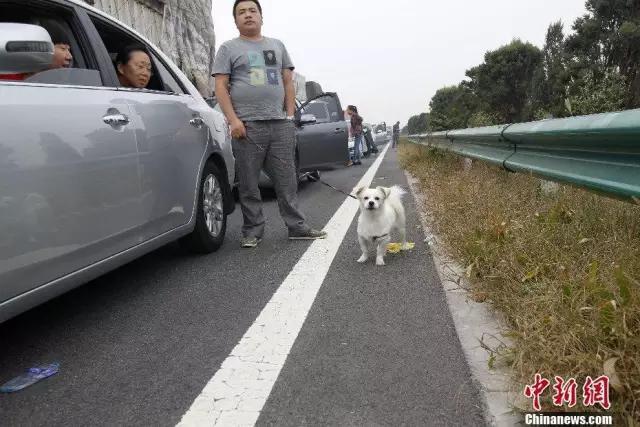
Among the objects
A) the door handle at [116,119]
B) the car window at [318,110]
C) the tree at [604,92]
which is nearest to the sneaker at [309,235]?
the door handle at [116,119]

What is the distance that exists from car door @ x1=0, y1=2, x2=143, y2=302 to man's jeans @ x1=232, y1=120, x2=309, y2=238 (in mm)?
1553

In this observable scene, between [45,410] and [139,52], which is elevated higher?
[139,52]

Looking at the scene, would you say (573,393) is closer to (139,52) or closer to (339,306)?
(339,306)

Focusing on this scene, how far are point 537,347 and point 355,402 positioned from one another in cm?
70

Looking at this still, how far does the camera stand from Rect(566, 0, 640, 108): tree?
121 ft

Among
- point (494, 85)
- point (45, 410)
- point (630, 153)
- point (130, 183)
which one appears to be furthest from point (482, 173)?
point (494, 85)

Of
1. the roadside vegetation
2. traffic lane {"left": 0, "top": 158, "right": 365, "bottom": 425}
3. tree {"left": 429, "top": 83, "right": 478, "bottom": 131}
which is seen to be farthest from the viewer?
tree {"left": 429, "top": 83, "right": 478, "bottom": 131}

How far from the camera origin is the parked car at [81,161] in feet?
6.73

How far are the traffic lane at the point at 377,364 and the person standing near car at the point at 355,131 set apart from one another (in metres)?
12.1

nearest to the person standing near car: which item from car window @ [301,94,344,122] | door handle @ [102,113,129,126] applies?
car window @ [301,94,344,122]

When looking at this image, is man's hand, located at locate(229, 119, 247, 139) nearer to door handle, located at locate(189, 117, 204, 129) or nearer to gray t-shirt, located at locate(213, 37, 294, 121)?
gray t-shirt, located at locate(213, 37, 294, 121)

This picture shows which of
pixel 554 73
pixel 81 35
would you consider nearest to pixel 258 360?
pixel 81 35

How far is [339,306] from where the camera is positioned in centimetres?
282

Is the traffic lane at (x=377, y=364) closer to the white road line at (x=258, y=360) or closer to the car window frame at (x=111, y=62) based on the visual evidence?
the white road line at (x=258, y=360)
